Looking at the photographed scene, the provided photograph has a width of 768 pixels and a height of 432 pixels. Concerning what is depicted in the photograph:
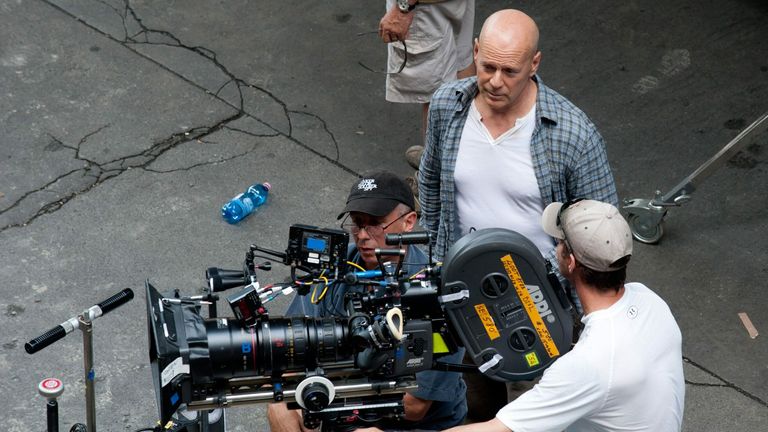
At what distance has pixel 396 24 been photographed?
5461 millimetres

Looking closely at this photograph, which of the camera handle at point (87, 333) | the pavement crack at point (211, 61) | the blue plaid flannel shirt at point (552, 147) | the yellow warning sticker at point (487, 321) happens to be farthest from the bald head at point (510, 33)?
the pavement crack at point (211, 61)

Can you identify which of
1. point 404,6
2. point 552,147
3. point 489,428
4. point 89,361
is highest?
point 404,6

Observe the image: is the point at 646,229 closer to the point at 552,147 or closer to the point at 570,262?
the point at 552,147

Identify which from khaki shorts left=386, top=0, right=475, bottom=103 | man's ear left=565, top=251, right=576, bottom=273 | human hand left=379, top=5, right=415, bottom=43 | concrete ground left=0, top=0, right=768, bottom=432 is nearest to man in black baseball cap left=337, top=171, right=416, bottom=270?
man's ear left=565, top=251, right=576, bottom=273

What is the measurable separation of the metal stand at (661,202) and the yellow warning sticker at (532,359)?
96.4 inches

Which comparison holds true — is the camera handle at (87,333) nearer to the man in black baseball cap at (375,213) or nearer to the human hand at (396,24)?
the man in black baseball cap at (375,213)

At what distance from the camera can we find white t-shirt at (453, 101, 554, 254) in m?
4.01

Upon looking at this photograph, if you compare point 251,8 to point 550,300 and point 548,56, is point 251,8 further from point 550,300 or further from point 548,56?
point 550,300

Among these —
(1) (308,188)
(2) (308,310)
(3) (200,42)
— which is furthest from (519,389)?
(3) (200,42)

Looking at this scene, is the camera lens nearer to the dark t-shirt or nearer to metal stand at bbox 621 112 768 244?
the dark t-shirt

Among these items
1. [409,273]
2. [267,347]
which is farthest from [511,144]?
[267,347]

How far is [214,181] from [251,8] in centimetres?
213

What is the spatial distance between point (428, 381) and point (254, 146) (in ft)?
10.1

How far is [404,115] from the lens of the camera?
6.82 metres
